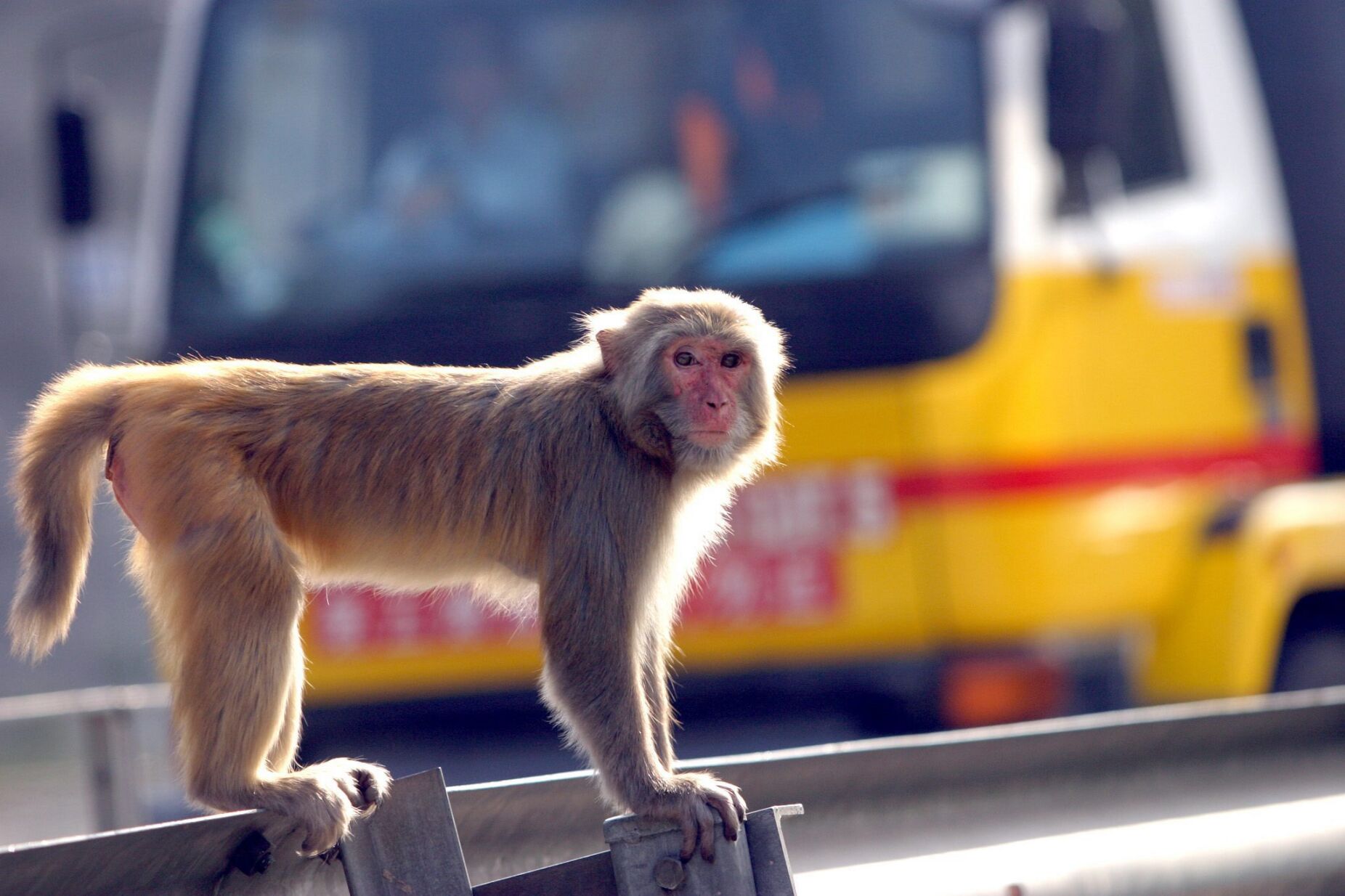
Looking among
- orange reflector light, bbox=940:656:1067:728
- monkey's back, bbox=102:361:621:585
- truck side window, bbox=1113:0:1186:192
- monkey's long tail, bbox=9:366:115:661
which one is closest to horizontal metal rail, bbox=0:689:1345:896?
monkey's back, bbox=102:361:621:585

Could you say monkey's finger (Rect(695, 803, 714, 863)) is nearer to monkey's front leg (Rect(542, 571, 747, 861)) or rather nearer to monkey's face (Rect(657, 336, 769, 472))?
monkey's front leg (Rect(542, 571, 747, 861))

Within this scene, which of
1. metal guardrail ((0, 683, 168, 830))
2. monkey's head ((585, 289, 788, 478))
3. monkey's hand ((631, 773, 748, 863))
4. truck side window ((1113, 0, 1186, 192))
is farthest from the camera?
truck side window ((1113, 0, 1186, 192))

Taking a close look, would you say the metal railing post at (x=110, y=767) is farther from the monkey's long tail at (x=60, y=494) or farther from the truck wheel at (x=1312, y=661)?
the truck wheel at (x=1312, y=661)

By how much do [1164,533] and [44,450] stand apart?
→ 350cm

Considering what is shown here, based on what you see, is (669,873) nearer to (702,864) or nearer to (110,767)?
(702,864)

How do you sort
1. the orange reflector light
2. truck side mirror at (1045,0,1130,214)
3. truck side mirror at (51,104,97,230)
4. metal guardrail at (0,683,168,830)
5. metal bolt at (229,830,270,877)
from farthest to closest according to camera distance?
truck side mirror at (51,104,97,230) → the orange reflector light → truck side mirror at (1045,0,1130,214) → metal guardrail at (0,683,168,830) → metal bolt at (229,830,270,877)

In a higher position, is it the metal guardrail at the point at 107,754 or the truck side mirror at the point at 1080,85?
the truck side mirror at the point at 1080,85

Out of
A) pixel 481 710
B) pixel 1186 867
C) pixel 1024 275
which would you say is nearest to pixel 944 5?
pixel 1024 275

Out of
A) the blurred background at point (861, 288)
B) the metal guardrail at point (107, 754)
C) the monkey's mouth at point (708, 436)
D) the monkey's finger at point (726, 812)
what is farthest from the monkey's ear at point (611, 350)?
the blurred background at point (861, 288)

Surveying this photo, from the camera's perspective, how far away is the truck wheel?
5.23 metres

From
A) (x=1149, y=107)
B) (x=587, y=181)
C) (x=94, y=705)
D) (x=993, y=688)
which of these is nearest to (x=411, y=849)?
(x=94, y=705)

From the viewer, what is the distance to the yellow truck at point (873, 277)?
462 cm

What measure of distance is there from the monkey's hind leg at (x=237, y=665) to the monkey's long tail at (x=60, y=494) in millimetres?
192

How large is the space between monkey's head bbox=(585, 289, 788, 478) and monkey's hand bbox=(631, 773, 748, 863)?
483mm
